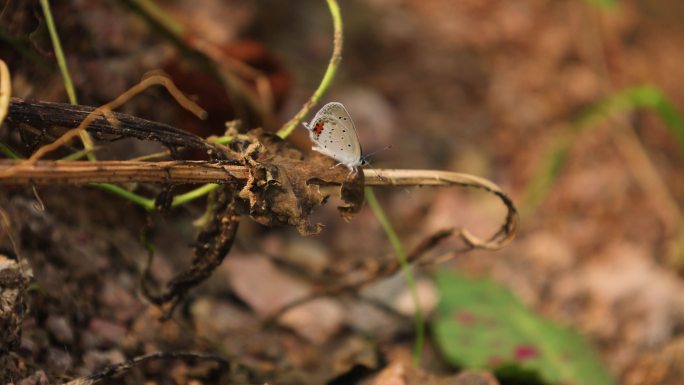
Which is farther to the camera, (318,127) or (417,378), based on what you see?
(417,378)

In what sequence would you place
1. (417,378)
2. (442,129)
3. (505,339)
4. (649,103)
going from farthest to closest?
(442,129) < (649,103) < (505,339) < (417,378)

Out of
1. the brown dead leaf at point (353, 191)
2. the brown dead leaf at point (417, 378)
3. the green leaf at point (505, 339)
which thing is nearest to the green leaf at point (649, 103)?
the green leaf at point (505, 339)

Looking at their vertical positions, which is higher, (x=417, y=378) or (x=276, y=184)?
(x=276, y=184)

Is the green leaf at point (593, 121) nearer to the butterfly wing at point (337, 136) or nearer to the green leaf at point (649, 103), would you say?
the green leaf at point (649, 103)

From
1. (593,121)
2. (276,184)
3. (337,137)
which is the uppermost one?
(593,121)

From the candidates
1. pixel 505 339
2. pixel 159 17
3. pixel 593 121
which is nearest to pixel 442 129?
pixel 593 121

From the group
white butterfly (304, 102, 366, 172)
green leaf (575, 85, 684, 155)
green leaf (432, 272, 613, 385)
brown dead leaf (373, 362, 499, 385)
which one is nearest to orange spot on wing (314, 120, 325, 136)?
white butterfly (304, 102, 366, 172)

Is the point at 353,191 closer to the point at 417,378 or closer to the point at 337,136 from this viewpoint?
the point at 337,136
